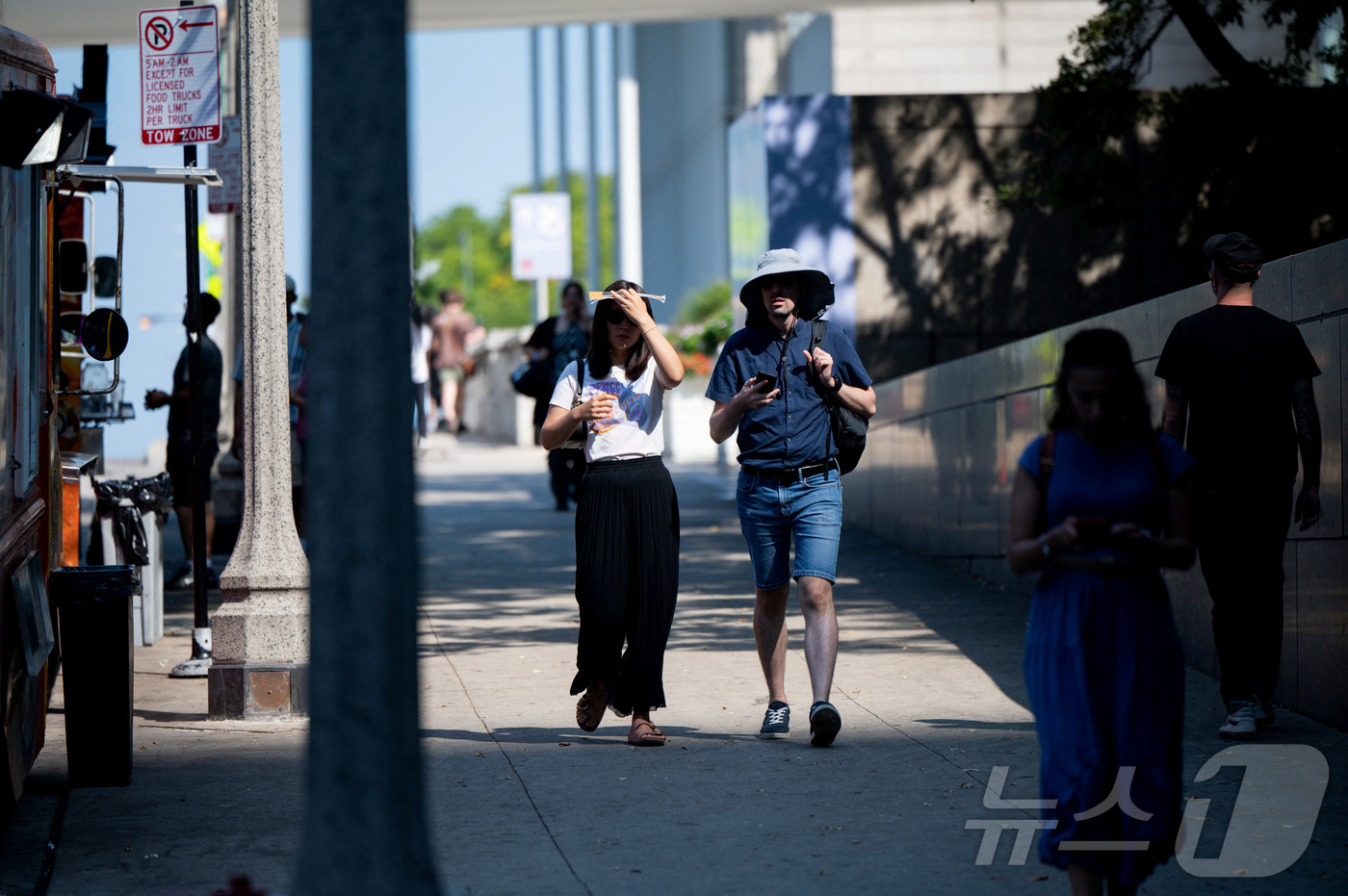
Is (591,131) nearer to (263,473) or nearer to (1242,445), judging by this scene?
(263,473)

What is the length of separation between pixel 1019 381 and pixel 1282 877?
20.5ft

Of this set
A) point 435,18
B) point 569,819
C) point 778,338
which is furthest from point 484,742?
point 435,18

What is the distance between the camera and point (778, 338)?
23.0 feet

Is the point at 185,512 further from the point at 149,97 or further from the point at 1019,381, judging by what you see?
the point at 1019,381

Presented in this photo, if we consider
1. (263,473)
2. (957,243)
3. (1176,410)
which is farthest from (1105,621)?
(957,243)

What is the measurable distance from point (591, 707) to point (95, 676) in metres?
1.92

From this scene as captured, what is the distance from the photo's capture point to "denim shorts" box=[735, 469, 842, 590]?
22.5 ft

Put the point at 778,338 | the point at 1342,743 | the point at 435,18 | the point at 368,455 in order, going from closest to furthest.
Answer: the point at 368,455 → the point at 1342,743 → the point at 778,338 → the point at 435,18

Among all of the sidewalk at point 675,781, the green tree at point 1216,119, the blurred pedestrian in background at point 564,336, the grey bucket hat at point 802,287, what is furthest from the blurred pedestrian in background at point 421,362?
the grey bucket hat at point 802,287

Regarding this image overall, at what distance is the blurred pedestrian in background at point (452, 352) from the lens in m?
27.7

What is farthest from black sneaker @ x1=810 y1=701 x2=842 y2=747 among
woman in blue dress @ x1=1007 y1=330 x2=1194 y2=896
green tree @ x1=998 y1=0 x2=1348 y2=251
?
green tree @ x1=998 y1=0 x2=1348 y2=251

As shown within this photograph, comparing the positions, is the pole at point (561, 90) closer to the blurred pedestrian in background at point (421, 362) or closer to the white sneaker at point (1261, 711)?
the blurred pedestrian in background at point (421, 362)

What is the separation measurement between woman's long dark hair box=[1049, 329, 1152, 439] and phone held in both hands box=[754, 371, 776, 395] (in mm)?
2637

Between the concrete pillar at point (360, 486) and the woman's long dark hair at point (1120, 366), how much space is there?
176 cm
